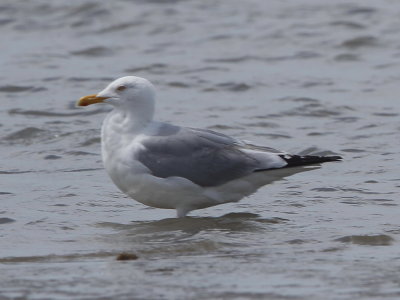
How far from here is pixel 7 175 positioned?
9078 mm

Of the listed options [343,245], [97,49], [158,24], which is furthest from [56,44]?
[343,245]

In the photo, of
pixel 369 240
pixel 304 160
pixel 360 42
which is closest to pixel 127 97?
pixel 304 160

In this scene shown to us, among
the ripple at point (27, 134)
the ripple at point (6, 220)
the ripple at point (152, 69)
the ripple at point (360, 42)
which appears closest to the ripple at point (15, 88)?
the ripple at point (152, 69)

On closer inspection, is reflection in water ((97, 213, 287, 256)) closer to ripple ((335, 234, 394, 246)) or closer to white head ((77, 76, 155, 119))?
ripple ((335, 234, 394, 246))

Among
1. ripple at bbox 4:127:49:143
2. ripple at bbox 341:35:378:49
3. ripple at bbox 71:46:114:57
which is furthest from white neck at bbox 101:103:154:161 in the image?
ripple at bbox 341:35:378:49

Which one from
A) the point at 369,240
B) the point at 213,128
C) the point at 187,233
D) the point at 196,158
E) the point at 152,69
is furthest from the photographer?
the point at 152,69

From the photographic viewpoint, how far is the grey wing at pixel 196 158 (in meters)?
7.40

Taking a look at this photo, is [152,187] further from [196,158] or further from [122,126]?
[122,126]

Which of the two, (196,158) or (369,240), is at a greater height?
(196,158)

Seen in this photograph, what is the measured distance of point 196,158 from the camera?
750 centimetres

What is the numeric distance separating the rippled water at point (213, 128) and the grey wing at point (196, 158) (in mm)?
357

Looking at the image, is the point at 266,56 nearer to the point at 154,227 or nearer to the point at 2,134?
the point at 2,134

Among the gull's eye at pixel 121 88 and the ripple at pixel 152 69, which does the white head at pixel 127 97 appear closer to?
the gull's eye at pixel 121 88

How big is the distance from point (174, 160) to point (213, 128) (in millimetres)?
3666
